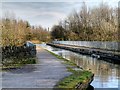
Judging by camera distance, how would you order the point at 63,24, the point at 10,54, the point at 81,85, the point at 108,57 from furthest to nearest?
the point at 63,24 → the point at 108,57 → the point at 10,54 → the point at 81,85

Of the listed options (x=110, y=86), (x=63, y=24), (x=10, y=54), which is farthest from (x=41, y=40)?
(x=110, y=86)

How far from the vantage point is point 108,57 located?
30.8m

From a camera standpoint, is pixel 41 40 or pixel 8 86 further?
pixel 41 40

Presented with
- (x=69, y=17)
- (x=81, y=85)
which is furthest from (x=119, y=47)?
(x=69, y=17)

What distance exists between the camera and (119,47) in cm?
3594

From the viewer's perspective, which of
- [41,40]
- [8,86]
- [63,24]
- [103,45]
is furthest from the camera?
[41,40]

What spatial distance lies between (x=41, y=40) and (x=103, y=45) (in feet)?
218

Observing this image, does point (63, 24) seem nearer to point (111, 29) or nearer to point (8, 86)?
point (111, 29)

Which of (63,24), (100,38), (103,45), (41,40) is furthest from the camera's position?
(41,40)

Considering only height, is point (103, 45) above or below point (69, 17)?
below

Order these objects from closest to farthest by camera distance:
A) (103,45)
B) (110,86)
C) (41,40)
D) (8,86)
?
(8,86), (110,86), (103,45), (41,40)

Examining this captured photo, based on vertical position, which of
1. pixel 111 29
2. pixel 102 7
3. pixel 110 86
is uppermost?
pixel 102 7

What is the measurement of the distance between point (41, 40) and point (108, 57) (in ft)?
263

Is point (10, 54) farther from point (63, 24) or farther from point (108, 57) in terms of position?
point (63, 24)
